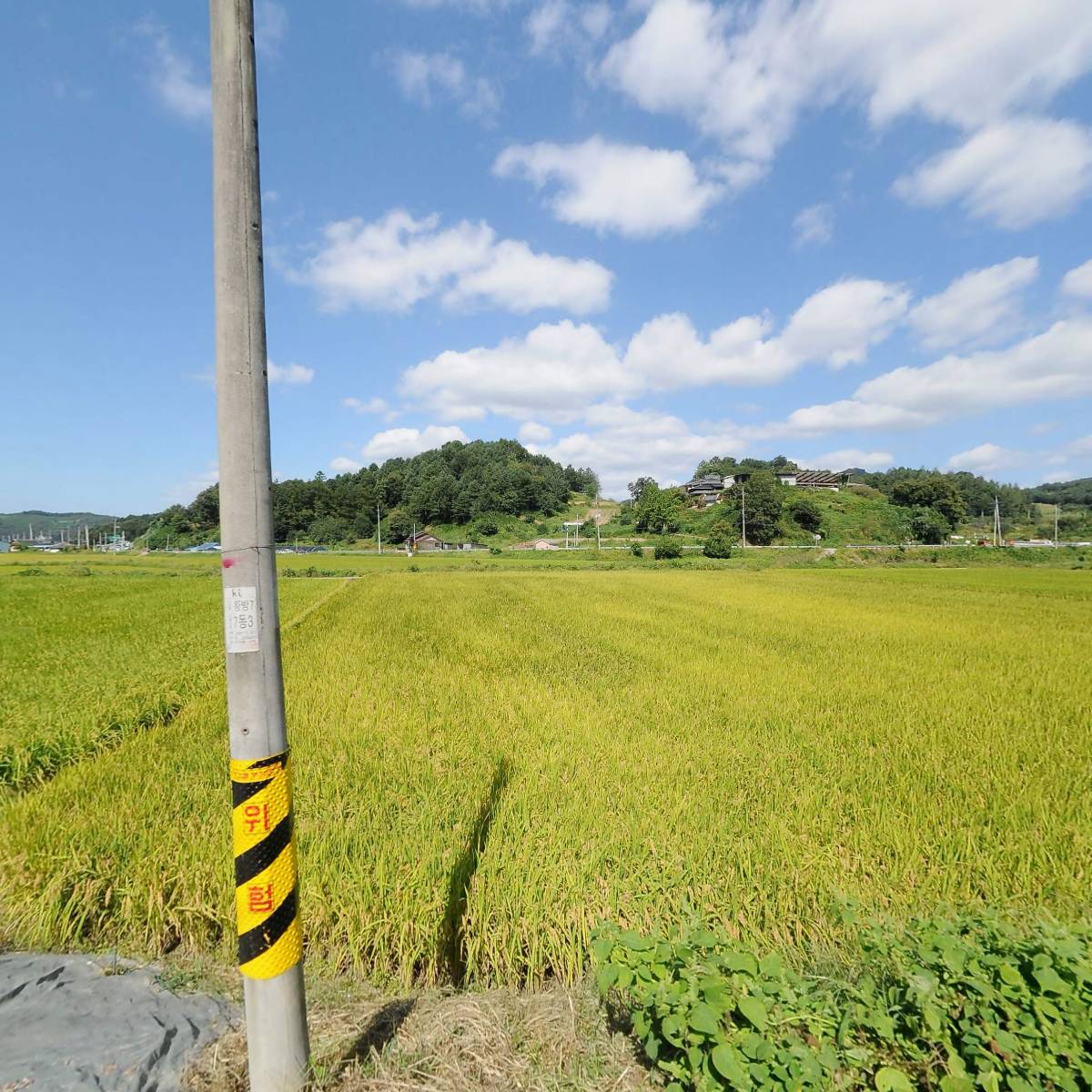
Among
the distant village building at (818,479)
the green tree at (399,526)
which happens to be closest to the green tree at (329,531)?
the green tree at (399,526)

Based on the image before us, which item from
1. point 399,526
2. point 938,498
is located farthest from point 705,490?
point 399,526

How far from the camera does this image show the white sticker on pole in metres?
1.74

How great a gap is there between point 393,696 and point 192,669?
3.83 meters

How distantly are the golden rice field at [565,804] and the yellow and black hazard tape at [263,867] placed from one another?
3.00 ft

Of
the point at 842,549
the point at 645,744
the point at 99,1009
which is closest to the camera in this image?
the point at 99,1009

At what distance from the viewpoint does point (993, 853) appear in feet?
10.7

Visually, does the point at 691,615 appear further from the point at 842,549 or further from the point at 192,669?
the point at 842,549

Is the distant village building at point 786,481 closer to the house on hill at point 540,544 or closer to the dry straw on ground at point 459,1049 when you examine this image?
the house on hill at point 540,544

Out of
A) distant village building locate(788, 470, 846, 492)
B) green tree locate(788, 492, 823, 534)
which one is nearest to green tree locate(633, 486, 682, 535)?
green tree locate(788, 492, 823, 534)

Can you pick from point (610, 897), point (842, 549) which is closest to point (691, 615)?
point (610, 897)

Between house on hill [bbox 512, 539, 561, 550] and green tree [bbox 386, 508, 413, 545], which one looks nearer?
house on hill [bbox 512, 539, 561, 550]

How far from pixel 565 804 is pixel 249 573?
2.87m

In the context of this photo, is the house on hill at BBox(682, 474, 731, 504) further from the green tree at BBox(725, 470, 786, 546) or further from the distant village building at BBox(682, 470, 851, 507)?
the green tree at BBox(725, 470, 786, 546)

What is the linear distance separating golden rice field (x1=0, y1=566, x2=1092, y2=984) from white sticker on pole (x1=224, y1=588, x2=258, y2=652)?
5.57ft
